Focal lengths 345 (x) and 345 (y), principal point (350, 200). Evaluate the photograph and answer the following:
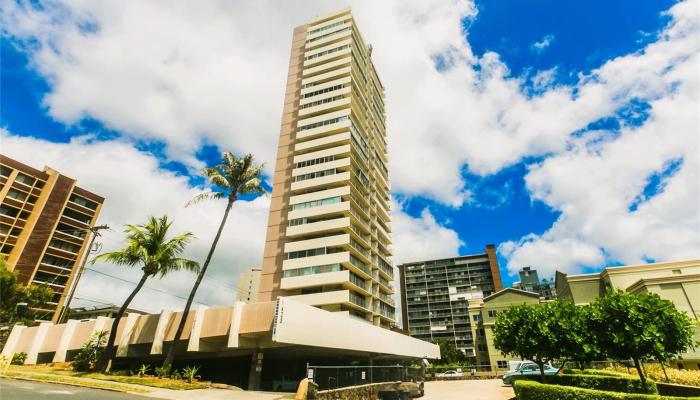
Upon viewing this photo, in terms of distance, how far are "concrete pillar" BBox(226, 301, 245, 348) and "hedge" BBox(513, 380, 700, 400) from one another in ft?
65.1

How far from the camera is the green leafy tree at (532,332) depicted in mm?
24156

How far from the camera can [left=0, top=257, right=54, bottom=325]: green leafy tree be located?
136 ft

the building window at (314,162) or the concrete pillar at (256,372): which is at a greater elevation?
the building window at (314,162)

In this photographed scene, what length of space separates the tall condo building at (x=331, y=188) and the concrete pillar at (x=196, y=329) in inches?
653

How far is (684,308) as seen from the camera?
1521 inches

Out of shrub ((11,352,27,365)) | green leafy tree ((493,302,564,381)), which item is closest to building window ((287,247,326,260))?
green leafy tree ((493,302,564,381))

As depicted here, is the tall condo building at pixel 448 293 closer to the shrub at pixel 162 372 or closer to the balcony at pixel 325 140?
the balcony at pixel 325 140

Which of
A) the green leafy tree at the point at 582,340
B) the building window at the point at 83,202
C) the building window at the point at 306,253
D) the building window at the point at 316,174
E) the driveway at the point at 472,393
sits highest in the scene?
the building window at the point at 83,202

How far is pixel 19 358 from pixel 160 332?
58.4 ft

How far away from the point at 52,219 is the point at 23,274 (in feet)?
36.4

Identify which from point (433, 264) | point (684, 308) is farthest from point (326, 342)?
point (433, 264)

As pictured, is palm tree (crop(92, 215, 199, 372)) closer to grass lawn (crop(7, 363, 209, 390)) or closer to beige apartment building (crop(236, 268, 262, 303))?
grass lawn (crop(7, 363, 209, 390))

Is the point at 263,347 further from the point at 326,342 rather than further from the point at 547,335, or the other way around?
the point at 547,335

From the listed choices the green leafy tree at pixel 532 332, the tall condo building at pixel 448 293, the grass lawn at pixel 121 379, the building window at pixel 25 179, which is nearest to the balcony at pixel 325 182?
the green leafy tree at pixel 532 332
